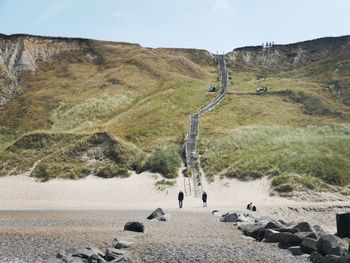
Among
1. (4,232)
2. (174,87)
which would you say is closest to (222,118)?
(174,87)

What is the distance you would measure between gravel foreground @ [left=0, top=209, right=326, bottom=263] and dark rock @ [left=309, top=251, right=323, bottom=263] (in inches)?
12.0

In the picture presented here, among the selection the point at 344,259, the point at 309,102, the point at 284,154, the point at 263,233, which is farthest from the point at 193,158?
the point at 344,259

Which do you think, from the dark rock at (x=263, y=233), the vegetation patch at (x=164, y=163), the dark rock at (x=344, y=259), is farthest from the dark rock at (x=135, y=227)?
the vegetation patch at (x=164, y=163)

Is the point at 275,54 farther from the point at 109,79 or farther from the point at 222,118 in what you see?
the point at 222,118

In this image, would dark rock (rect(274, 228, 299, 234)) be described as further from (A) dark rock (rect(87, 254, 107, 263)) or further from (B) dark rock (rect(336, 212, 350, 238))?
(A) dark rock (rect(87, 254, 107, 263))

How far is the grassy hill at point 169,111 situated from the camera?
63.2 metres

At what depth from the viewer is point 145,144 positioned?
73.4 metres

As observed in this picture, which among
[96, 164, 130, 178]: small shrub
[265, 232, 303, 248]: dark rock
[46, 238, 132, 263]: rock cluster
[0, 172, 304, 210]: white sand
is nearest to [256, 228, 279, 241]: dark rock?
[265, 232, 303, 248]: dark rock

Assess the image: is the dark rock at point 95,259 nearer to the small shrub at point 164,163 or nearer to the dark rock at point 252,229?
the dark rock at point 252,229

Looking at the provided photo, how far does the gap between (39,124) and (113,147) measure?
28.9 m

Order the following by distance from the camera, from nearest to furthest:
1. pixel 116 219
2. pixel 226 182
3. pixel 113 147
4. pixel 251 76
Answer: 1. pixel 116 219
2. pixel 226 182
3. pixel 113 147
4. pixel 251 76

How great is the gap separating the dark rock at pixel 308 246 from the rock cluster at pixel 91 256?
313 inches

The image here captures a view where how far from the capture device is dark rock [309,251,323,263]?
801 inches

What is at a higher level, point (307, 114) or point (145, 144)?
point (307, 114)
